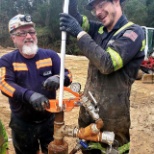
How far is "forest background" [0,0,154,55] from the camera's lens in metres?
24.5

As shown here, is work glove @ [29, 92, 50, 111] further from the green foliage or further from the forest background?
the green foliage

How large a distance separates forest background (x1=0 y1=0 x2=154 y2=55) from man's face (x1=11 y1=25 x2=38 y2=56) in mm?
20255

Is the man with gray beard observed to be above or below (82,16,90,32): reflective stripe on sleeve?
below

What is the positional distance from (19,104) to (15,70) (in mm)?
369

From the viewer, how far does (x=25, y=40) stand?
288cm

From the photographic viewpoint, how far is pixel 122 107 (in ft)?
7.98

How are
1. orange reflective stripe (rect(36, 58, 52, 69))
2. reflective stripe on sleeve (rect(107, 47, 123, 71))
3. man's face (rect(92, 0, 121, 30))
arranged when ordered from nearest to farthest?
reflective stripe on sleeve (rect(107, 47, 123, 71)) < man's face (rect(92, 0, 121, 30)) < orange reflective stripe (rect(36, 58, 52, 69))

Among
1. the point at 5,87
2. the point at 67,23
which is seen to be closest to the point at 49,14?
the point at 5,87

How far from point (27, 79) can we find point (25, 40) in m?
0.41

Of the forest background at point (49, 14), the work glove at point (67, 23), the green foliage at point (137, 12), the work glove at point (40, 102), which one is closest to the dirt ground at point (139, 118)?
the work glove at point (40, 102)

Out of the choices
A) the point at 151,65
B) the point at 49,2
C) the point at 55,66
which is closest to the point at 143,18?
the point at 49,2

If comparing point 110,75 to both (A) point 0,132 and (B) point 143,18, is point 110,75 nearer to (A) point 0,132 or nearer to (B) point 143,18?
(A) point 0,132

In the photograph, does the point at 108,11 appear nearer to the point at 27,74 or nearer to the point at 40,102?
the point at 40,102

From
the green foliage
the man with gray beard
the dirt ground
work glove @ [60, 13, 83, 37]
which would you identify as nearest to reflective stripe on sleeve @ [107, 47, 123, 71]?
work glove @ [60, 13, 83, 37]
